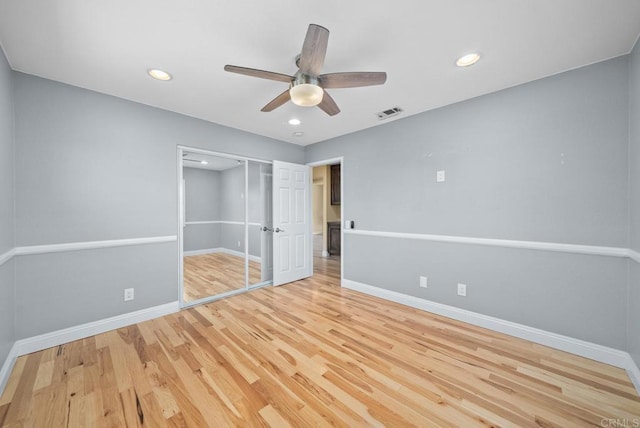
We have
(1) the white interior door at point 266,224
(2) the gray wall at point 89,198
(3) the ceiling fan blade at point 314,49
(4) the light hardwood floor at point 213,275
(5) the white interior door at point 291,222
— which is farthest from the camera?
(1) the white interior door at point 266,224

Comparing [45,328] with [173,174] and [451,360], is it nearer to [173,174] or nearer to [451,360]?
[173,174]

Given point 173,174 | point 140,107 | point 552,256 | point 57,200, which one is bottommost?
point 552,256

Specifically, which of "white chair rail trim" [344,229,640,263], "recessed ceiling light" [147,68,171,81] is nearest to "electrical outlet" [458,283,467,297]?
"white chair rail trim" [344,229,640,263]

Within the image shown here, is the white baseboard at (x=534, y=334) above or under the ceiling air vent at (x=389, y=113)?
under

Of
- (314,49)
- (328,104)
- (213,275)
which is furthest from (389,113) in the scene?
(213,275)

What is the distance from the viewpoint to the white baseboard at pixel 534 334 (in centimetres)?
184

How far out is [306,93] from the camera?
5.61ft

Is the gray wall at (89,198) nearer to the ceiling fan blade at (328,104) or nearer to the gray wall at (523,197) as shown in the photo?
the ceiling fan blade at (328,104)

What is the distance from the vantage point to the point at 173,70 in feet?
6.75

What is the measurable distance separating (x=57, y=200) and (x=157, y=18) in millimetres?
1972

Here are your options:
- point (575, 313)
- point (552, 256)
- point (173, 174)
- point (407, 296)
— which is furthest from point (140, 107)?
point (575, 313)

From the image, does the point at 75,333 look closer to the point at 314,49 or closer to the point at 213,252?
the point at 314,49

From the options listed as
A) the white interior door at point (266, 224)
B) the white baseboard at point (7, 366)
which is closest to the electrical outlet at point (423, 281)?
the white interior door at point (266, 224)

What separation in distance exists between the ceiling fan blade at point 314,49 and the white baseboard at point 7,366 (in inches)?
121
